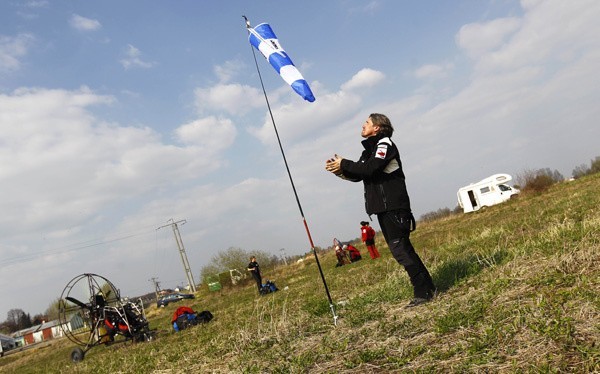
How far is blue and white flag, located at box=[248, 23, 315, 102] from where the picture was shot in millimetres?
5926

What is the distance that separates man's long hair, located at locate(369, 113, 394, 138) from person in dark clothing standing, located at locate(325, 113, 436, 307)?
11 centimetres

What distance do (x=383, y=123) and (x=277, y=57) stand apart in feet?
5.94

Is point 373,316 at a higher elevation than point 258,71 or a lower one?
lower

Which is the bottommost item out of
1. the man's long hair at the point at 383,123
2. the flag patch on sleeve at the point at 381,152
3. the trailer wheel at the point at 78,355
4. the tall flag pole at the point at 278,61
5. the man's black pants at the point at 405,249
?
the trailer wheel at the point at 78,355

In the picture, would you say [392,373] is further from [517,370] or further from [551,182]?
[551,182]

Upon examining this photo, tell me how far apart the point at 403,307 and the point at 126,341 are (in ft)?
33.1

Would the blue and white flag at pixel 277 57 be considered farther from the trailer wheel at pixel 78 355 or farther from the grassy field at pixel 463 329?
the trailer wheel at pixel 78 355

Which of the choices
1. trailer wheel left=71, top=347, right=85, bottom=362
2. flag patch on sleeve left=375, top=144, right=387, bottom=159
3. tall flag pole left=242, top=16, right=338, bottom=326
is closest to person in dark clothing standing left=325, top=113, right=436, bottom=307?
flag patch on sleeve left=375, top=144, right=387, bottom=159

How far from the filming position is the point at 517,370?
8.14 ft

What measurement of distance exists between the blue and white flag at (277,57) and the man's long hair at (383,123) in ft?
3.00

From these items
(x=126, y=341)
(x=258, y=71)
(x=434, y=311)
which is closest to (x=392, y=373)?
(x=434, y=311)

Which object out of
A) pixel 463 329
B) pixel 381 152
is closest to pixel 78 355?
pixel 381 152

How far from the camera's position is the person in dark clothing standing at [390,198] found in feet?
16.7

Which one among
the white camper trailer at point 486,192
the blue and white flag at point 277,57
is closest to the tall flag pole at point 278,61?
the blue and white flag at point 277,57
